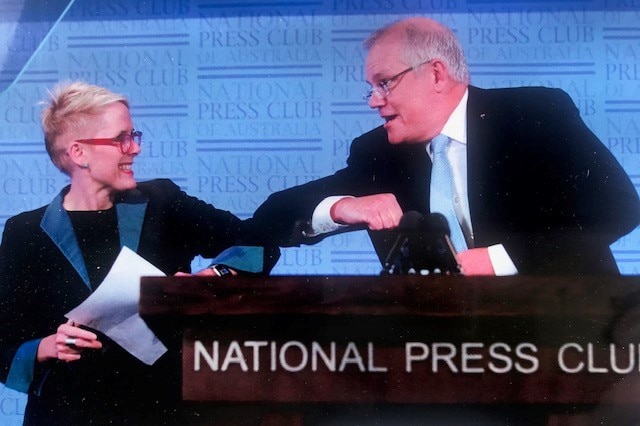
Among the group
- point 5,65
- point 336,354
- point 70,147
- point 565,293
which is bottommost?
point 336,354

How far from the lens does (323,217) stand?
7.43ft

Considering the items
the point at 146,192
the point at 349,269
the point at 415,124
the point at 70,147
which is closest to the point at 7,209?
the point at 70,147

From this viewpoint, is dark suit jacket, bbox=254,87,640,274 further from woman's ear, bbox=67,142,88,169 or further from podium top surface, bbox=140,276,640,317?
woman's ear, bbox=67,142,88,169

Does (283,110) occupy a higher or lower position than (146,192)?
higher

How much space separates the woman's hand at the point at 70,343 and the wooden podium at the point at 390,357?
0.73 ft

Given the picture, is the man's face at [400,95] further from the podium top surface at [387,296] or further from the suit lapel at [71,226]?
the suit lapel at [71,226]

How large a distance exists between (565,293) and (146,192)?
1131 mm

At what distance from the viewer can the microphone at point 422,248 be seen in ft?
6.93

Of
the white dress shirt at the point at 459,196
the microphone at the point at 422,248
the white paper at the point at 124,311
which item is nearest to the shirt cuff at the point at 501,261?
the white dress shirt at the point at 459,196

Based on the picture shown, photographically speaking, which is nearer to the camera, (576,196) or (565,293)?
(565,293)

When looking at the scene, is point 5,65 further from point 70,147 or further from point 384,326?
point 384,326

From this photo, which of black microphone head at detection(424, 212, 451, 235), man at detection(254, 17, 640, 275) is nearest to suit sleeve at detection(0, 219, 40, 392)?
man at detection(254, 17, 640, 275)

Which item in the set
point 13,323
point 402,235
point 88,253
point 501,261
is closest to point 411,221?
point 402,235

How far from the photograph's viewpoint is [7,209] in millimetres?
2297
